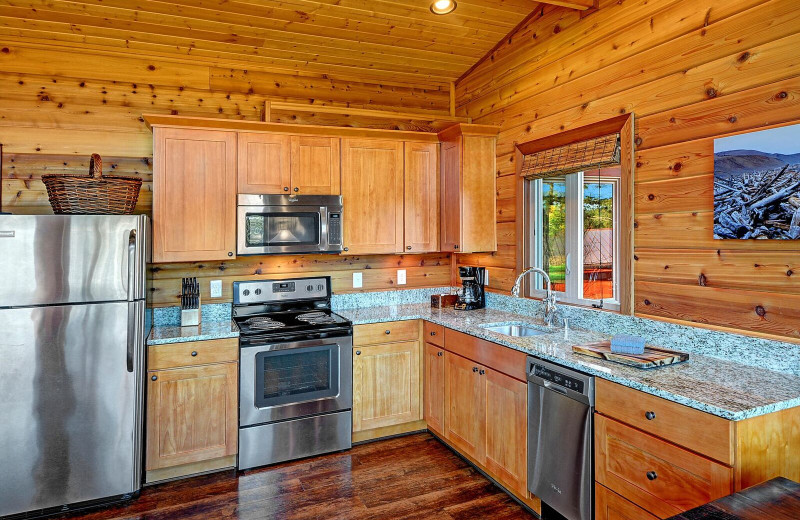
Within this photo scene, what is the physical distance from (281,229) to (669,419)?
2574 mm

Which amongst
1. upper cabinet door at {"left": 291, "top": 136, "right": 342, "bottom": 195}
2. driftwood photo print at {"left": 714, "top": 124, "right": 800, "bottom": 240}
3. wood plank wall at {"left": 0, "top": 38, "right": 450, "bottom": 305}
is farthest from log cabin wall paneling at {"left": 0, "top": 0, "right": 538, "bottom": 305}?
driftwood photo print at {"left": 714, "top": 124, "right": 800, "bottom": 240}

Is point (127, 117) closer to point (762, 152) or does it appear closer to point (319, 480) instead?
point (319, 480)

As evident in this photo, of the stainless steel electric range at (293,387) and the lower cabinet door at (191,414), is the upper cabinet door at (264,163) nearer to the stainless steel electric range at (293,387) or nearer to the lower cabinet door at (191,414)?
the stainless steel electric range at (293,387)

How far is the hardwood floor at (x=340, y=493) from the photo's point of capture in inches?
102

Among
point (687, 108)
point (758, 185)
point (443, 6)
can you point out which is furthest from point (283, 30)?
point (758, 185)

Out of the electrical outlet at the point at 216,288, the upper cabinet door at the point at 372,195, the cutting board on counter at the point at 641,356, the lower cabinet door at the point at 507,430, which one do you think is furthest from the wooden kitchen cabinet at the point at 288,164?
the cutting board on counter at the point at 641,356

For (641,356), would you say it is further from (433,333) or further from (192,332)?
(192,332)

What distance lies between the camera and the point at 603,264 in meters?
3.67

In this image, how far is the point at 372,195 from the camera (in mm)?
3732

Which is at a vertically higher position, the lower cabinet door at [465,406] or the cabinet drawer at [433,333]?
the cabinet drawer at [433,333]

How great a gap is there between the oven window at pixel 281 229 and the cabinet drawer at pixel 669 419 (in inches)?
85.6

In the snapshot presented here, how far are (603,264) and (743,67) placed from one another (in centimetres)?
179

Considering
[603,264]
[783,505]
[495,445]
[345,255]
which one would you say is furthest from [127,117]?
[783,505]

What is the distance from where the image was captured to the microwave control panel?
354cm
